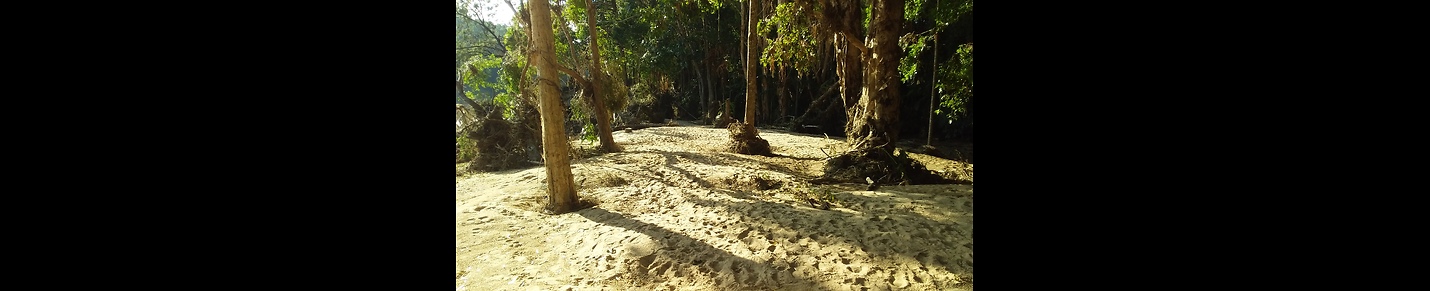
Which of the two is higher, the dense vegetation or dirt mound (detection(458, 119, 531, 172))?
the dense vegetation

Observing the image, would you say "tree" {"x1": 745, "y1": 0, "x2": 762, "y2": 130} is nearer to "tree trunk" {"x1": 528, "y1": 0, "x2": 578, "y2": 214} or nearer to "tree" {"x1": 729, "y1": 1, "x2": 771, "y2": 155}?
"tree" {"x1": 729, "y1": 1, "x2": 771, "y2": 155}

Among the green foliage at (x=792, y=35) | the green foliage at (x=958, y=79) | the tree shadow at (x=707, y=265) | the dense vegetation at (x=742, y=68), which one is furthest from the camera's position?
the green foliage at (x=792, y=35)

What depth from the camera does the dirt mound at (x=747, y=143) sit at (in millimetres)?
9594

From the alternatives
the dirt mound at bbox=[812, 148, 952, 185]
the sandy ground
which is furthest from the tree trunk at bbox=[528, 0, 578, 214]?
the dirt mound at bbox=[812, 148, 952, 185]

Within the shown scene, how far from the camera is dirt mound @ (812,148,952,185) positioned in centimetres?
664

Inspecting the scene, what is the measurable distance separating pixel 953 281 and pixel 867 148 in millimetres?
4136

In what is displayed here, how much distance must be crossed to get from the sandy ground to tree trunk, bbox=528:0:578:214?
0.28 meters

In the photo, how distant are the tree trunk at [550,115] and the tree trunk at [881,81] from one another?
149 inches

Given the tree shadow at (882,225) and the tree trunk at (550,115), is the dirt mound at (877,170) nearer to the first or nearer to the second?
the tree shadow at (882,225)

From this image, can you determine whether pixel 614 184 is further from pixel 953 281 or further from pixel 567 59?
pixel 567 59

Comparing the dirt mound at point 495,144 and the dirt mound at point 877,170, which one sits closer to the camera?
the dirt mound at point 877,170

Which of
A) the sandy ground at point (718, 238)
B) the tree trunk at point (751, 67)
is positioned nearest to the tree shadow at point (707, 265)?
the sandy ground at point (718, 238)

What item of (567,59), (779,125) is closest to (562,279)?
(567,59)

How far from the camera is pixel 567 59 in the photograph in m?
12.2
